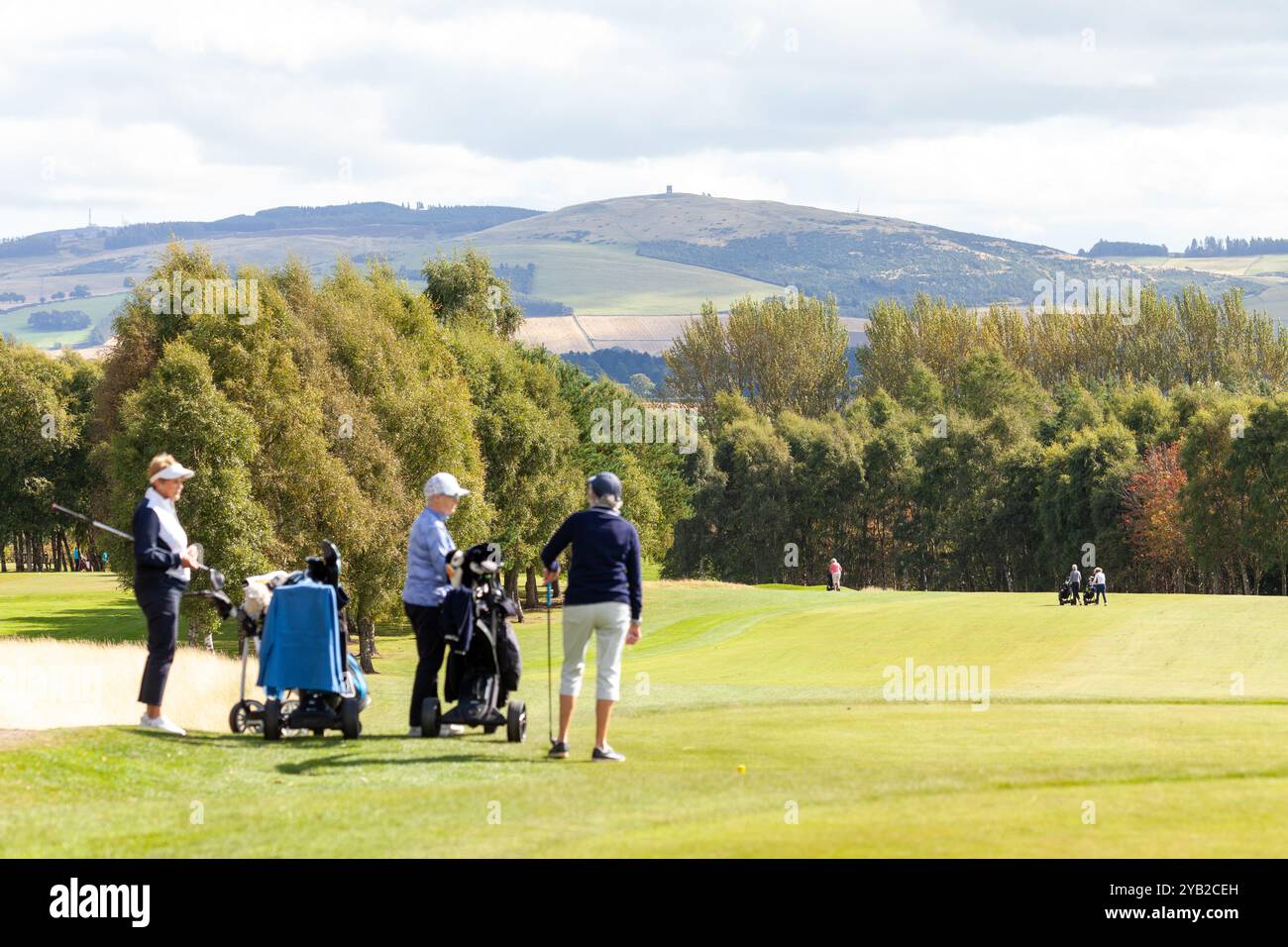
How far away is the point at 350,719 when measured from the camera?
16.3m

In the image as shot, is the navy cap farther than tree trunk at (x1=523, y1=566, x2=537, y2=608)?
No

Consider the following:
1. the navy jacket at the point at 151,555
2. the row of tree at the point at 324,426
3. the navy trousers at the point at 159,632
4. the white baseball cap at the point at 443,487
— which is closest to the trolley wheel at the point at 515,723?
the white baseball cap at the point at 443,487

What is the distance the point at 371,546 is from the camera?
174ft

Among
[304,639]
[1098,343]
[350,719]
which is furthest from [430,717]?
[1098,343]

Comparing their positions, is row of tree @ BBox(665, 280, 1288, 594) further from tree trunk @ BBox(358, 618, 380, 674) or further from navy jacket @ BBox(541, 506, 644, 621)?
navy jacket @ BBox(541, 506, 644, 621)

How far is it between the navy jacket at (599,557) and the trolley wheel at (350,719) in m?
3.21

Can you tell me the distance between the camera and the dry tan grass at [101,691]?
1930 cm

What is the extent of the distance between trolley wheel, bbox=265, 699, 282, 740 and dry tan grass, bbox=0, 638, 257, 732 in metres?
1.69

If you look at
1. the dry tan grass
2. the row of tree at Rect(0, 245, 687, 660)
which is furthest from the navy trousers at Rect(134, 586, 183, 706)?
the row of tree at Rect(0, 245, 687, 660)

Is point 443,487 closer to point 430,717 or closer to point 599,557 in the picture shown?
point 599,557

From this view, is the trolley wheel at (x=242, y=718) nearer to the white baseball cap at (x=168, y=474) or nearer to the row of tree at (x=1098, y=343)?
the white baseball cap at (x=168, y=474)

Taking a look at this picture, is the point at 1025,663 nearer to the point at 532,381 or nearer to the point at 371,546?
the point at 371,546

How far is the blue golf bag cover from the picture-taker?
16.3 metres
